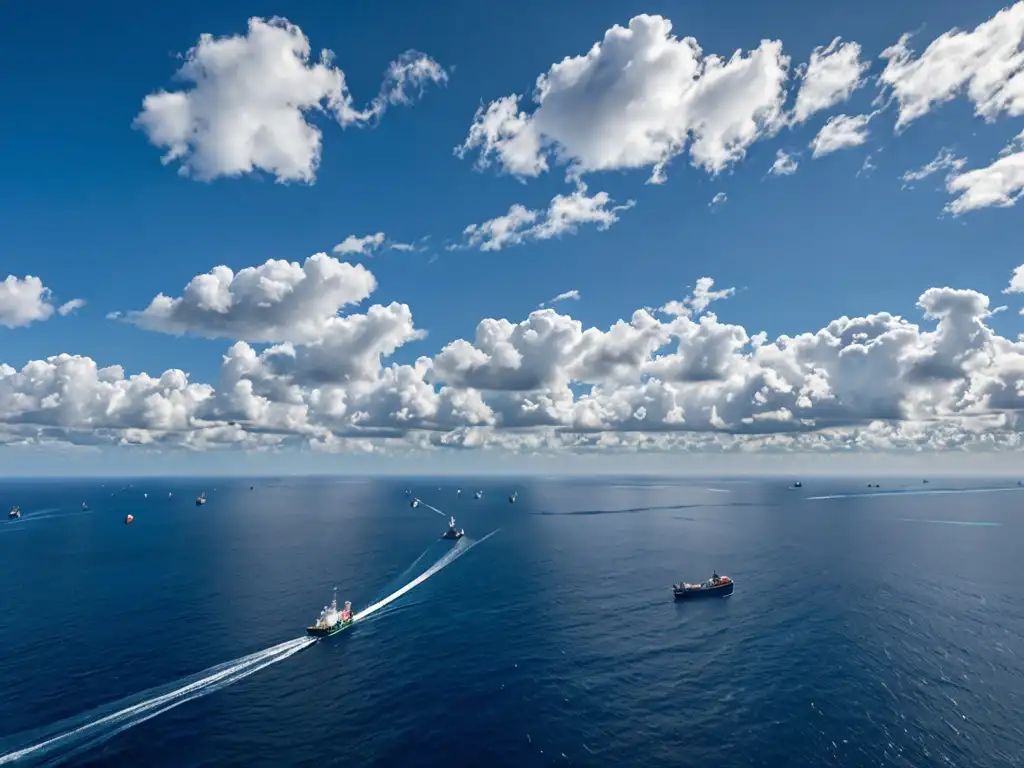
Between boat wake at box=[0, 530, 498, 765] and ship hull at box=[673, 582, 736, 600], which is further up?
boat wake at box=[0, 530, 498, 765]

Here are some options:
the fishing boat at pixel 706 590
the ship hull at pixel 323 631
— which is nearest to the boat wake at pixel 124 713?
the ship hull at pixel 323 631

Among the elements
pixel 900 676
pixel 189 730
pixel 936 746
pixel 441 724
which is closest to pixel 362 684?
pixel 441 724

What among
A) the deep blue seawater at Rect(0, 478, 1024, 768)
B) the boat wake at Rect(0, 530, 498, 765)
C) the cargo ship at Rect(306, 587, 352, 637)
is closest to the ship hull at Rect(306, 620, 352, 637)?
the cargo ship at Rect(306, 587, 352, 637)

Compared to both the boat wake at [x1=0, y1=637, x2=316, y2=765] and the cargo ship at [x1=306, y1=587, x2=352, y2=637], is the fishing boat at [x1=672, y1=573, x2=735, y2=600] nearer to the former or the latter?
the cargo ship at [x1=306, y1=587, x2=352, y2=637]

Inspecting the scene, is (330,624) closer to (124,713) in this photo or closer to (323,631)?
(323,631)

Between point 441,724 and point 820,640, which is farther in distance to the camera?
point 820,640

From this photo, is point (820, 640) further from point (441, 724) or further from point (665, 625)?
point (441, 724)
